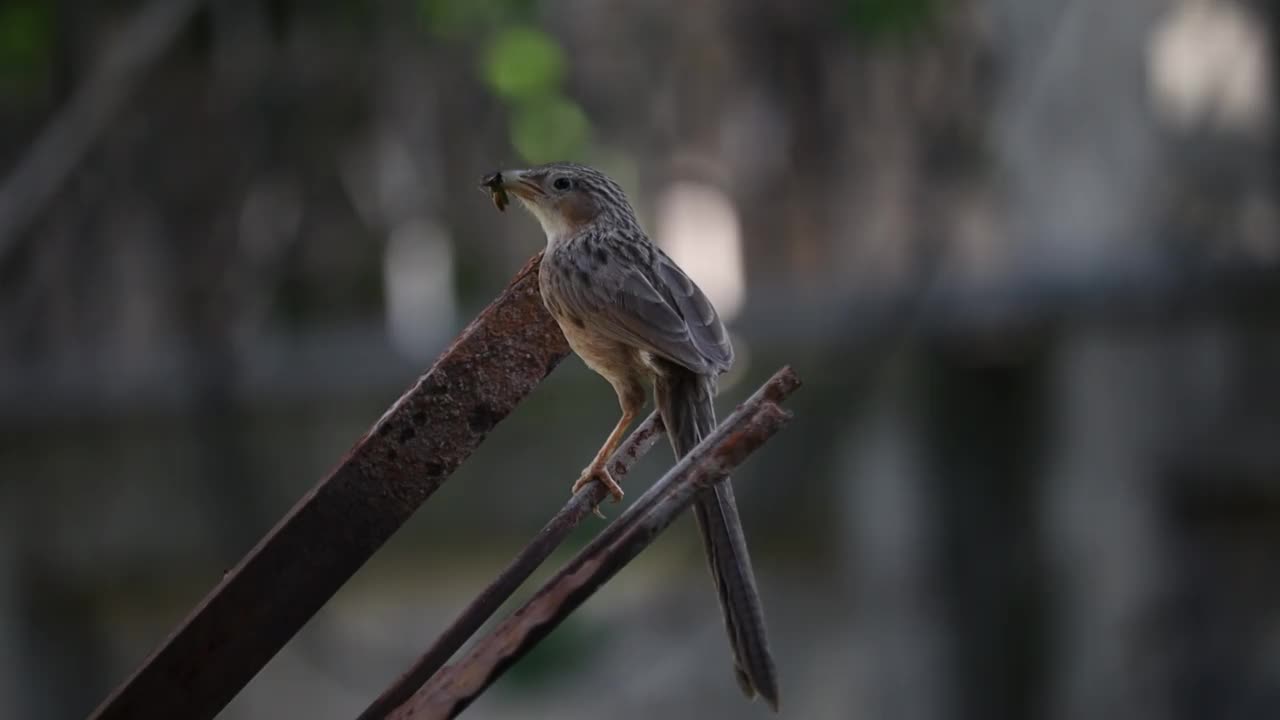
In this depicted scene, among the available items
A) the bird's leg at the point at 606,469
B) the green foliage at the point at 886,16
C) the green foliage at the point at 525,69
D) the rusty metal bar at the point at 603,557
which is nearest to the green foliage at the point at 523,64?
the green foliage at the point at 525,69

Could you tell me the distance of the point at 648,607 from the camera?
751cm

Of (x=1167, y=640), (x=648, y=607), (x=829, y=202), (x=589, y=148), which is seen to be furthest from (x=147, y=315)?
(x=1167, y=640)

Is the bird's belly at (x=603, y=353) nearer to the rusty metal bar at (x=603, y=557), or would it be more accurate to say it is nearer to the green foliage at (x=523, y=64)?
the rusty metal bar at (x=603, y=557)

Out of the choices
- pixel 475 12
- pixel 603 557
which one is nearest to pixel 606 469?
pixel 603 557

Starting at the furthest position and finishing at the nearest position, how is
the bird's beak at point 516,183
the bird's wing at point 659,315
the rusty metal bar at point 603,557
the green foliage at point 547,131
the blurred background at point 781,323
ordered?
1. the blurred background at point 781,323
2. the green foliage at point 547,131
3. the bird's beak at point 516,183
4. the bird's wing at point 659,315
5. the rusty metal bar at point 603,557

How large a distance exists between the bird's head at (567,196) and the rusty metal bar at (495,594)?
317 millimetres

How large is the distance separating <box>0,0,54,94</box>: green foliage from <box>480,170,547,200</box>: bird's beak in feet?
20.8

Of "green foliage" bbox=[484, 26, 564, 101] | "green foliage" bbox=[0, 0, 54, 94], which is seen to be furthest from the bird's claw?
"green foliage" bbox=[0, 0, 54, 94]

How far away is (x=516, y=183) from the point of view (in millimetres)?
1805

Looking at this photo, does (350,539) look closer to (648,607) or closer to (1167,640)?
(648,607)

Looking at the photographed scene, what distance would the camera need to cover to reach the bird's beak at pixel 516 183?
1.77 m

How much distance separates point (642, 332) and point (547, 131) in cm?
483

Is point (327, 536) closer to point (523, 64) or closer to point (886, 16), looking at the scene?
point (523, 64)

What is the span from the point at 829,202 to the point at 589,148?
4.13ft
